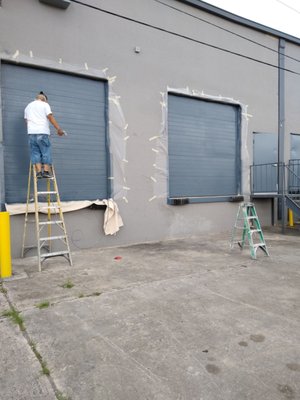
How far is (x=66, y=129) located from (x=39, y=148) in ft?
3.58

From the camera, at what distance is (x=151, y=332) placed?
9.80 feet

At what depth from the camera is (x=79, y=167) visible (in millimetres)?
6586

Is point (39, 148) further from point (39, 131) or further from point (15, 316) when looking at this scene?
point (15, 316)

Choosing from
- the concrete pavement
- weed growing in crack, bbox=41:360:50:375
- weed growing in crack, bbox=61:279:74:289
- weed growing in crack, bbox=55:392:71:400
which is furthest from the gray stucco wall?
weed growing in crack, bbox=55:392:71:400

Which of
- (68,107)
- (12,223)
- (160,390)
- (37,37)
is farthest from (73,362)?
(37,37)

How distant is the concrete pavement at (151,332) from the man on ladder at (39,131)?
5.85ft

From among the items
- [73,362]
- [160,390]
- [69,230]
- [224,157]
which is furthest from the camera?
[224,157]

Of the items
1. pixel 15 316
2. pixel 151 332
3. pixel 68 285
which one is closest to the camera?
pixel 151 332

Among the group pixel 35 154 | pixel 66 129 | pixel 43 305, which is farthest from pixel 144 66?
pixel 43 305

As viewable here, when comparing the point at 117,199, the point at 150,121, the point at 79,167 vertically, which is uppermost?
the point at 150,121

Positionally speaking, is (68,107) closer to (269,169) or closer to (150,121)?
(150,121)

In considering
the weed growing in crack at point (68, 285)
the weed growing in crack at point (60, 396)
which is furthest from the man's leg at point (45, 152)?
the weed growing in crack at point (60, 396)

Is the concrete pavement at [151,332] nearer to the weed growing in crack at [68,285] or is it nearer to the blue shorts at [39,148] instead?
the weed growing in crack at [68,285]

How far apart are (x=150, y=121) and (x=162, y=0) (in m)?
2.91
